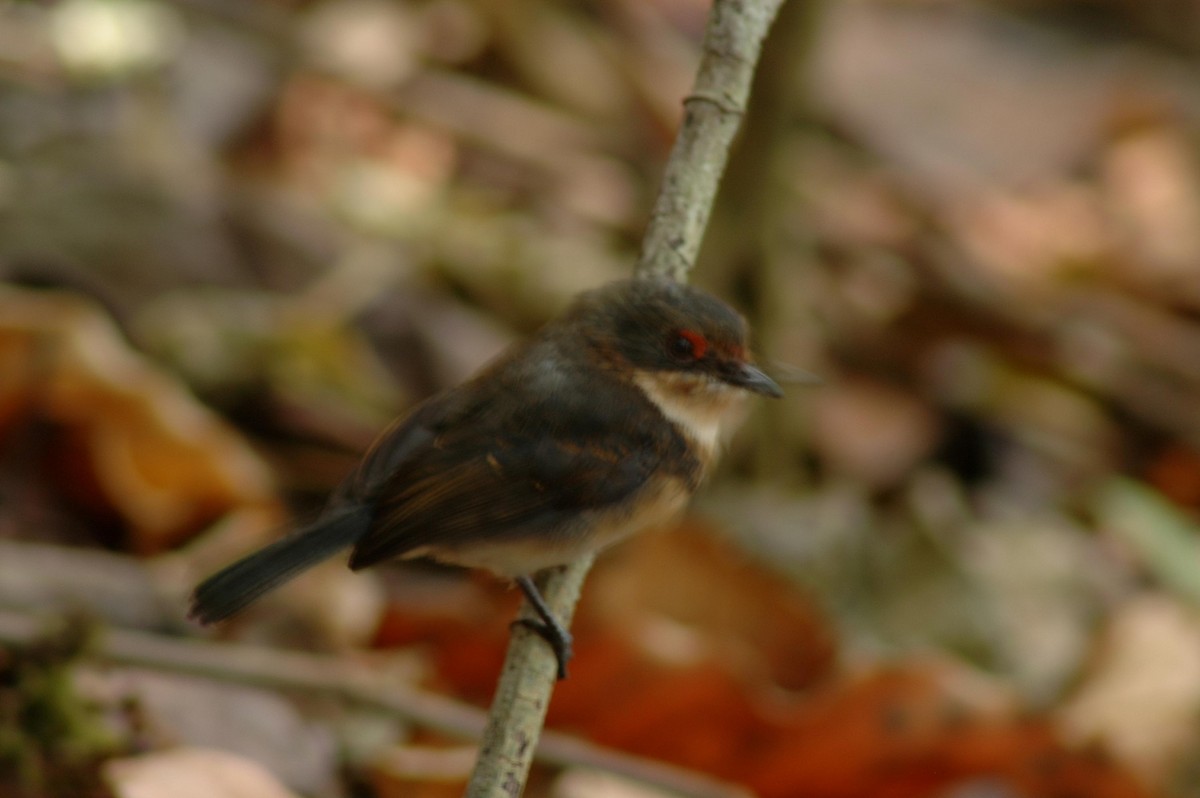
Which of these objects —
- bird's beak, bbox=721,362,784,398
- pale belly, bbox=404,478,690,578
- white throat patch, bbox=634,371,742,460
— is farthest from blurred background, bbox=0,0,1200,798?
bird's beak, bbox=721,362,784,398

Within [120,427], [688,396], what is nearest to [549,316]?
[120,427]

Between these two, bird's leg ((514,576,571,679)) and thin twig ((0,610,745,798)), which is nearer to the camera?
bird's leg ((514,576,571,679))

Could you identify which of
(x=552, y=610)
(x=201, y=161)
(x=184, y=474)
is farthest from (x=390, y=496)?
(x=201, y=161)

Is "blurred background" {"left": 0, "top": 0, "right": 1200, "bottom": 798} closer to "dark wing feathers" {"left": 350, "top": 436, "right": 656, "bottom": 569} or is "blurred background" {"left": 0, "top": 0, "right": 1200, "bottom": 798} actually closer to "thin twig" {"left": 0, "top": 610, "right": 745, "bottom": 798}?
"thin twig" {"left": 0, "top": 610, "right": 745, "bottom": 798}

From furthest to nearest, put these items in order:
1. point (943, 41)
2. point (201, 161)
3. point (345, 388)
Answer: point (943, 41) < point (201, 161) < point (345, 388)

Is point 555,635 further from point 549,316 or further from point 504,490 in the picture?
point 549,316

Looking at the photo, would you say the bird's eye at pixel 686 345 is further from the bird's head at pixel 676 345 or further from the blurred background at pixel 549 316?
the blurred background at pixel 549 316

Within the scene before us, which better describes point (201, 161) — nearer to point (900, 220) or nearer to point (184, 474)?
point (184, 474)

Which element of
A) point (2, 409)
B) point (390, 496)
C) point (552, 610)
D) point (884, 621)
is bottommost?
point (552, 610)
